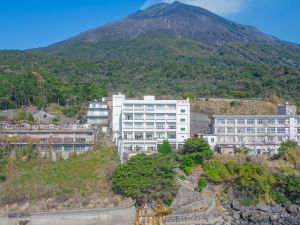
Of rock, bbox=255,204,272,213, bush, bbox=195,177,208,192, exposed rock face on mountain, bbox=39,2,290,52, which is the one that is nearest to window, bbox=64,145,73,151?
bush, bbox=195,177,208,192

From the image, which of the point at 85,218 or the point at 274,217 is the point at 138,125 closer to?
the point at 85,218

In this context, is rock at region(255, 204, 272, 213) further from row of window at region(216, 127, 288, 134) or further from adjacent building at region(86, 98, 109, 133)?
adjacent building at region(86, 98, 109, 133)

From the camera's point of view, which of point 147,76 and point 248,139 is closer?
point 248,139

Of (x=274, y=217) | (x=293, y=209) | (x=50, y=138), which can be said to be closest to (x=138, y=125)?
(x=50, y=138)

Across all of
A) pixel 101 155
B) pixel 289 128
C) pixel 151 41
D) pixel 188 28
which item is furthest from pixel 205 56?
pixel 101 155

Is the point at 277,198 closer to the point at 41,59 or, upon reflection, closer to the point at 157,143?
the point at 157,143

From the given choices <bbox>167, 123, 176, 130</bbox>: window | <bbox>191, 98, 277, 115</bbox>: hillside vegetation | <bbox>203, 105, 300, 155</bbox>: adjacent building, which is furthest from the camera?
<bbox>191, 98, 277, 115</bbox>: hillside vegetation
